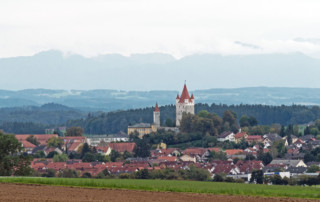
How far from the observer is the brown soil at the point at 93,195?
3455cm

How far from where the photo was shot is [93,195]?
36281 mm

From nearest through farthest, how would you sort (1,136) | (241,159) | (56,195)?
(56,195) < (1,136) < (241,159)

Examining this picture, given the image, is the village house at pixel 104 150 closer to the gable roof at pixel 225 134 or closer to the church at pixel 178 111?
the gable roof at pixel 225 134

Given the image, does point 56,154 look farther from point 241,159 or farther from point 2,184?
point 2,184

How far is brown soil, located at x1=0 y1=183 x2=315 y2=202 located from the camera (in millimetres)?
34553

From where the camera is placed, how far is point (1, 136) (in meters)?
55.9

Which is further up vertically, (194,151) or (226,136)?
(226,136)

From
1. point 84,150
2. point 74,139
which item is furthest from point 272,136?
point 84,150

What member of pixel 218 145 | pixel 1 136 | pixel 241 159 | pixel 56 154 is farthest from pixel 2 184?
pixel 218 145

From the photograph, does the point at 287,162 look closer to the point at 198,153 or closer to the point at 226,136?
the point at 198,153

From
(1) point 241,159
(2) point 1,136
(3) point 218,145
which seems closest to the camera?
(2) point 1,136

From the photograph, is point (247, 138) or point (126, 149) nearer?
point (126, 149)

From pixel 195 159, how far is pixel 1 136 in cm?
6908

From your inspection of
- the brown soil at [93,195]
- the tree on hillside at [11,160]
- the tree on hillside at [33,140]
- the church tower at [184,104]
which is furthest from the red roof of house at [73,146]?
the brown soil at [93,195]
